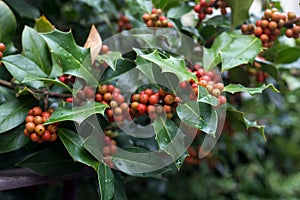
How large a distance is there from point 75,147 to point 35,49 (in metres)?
0.21

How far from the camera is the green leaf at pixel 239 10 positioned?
0.83 meters

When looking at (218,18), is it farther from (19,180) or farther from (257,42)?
(19,180)

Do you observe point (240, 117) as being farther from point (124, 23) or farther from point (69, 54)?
point (124, 23)

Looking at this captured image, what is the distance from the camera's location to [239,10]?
835 mm

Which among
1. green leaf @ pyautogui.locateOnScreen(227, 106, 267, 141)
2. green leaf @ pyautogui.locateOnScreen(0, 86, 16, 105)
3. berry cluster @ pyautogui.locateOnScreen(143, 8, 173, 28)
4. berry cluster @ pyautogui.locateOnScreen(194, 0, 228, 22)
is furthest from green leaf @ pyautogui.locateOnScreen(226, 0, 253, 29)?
green leaf @ pyautogui.locateOnScreen(0, 86, 16, 105)

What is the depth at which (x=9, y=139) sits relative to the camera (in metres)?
0.69

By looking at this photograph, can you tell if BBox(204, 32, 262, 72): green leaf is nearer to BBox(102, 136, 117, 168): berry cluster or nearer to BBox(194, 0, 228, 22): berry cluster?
BBox(194, 0, 228, 22): berry cluster

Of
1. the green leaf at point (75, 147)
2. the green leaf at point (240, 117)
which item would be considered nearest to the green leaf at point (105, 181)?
the green leaf at point (75, 147)

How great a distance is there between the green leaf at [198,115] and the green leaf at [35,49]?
0.92ft

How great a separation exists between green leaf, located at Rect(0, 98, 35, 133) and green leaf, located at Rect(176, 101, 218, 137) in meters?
0.26

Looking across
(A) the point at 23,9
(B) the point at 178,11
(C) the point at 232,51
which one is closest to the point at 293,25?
→ (C) the point at 232,51

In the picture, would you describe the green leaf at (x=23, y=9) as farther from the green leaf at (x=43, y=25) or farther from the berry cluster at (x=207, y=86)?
the berry cluster at (x=207, y=86)

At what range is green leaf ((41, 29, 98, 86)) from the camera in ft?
2.16

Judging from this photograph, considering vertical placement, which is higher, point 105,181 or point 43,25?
point 43,25
